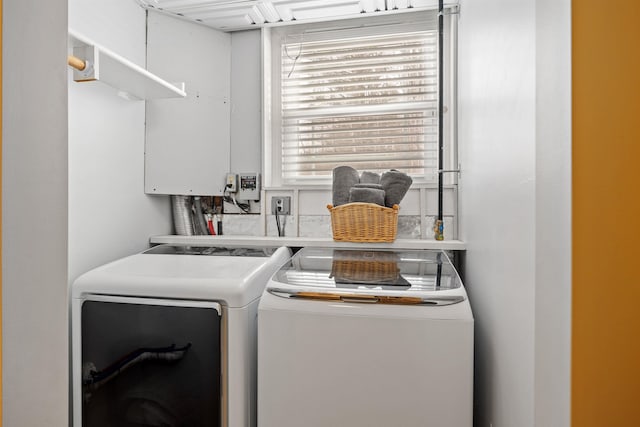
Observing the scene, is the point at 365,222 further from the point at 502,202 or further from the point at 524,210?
the point at 524,210

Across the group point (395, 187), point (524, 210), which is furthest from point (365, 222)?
point (524, 210)

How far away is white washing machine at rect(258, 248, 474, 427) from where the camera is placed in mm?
1077

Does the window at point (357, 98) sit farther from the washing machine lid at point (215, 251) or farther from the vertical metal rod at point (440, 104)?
the washing machine lid at point (215, 251)

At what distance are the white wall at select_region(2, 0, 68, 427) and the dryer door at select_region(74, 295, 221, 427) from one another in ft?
3.30

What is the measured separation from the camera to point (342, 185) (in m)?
1.78

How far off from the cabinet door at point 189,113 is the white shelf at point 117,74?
8.7 inches

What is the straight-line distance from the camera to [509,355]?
86cm

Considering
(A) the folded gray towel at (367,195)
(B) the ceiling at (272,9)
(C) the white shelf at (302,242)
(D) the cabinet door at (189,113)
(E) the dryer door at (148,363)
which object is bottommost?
(E) the dryer door at (148,363)

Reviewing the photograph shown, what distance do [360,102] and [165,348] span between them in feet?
5.50

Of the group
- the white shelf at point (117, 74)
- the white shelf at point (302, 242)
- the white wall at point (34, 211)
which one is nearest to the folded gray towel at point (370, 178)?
the white shelf at point (302, 242)

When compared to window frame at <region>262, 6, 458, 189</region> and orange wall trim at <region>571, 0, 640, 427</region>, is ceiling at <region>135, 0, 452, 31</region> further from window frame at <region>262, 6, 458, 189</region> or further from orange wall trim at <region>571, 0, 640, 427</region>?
orange wall trim at <region>571, 0, 640, 427</region>

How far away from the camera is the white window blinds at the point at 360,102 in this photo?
209 centimetres

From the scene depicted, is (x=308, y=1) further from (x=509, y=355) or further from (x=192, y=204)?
(x=509, y=355)

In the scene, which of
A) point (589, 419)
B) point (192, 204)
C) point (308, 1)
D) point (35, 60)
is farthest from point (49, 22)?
point (192, 204)
